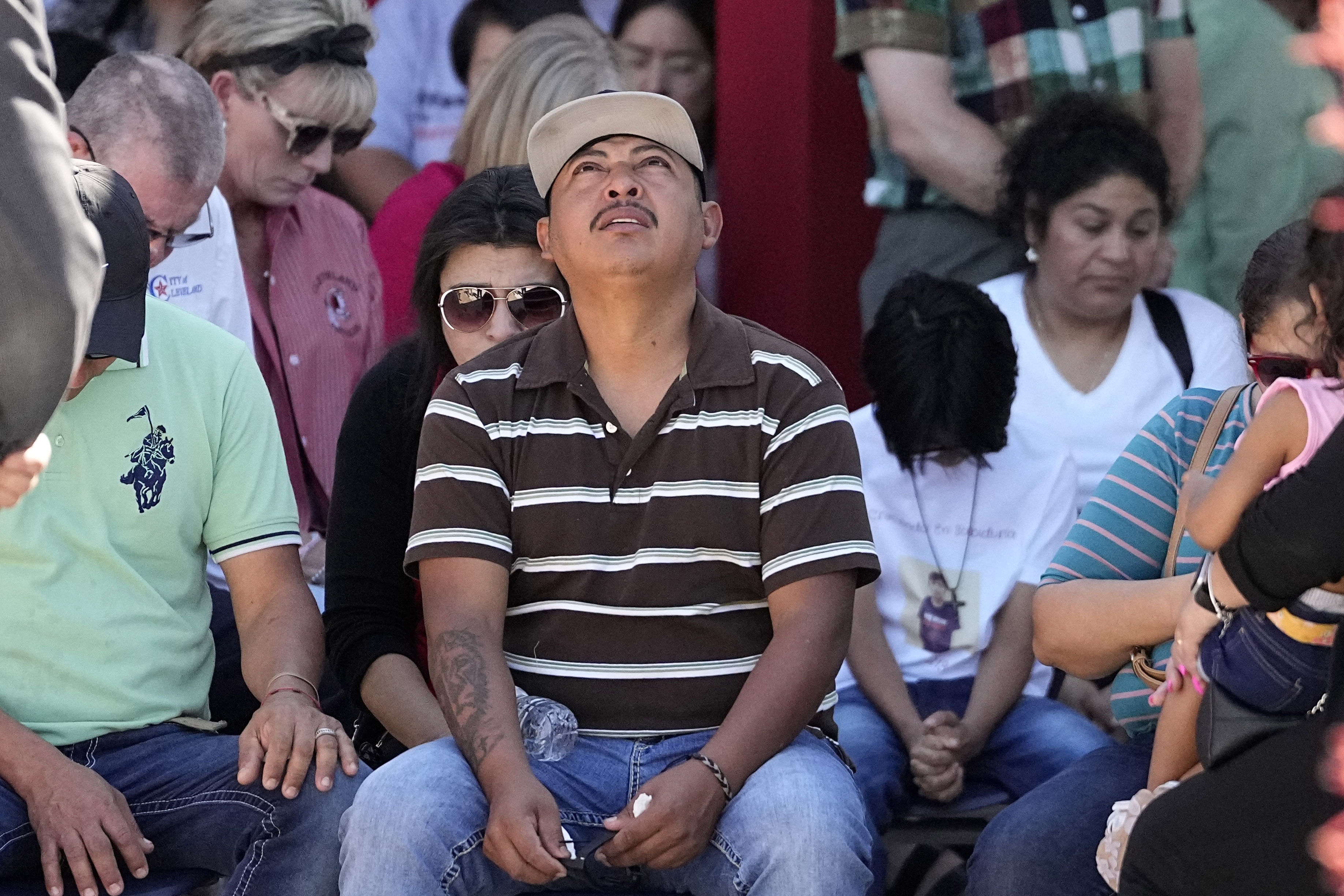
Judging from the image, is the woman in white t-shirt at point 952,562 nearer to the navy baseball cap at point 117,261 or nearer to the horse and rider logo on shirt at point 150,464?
the horse and rider logo on shirt at point 150,464

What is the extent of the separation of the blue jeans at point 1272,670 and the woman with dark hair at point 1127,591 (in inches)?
10.0

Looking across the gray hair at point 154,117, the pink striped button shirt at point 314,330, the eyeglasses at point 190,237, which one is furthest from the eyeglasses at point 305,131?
the gray hair at point 154,117

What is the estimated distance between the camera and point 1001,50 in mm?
Answer: 4234

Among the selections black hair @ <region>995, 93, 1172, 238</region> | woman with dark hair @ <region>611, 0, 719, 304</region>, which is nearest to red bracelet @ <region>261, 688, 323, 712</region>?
black hair @ <region>995, 93, 1172, 238</region>

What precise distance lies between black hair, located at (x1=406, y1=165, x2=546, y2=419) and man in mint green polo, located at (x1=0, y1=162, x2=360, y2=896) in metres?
0.35

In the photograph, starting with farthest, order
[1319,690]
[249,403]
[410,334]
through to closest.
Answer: [410,334]
[249,403]
[1319,690]

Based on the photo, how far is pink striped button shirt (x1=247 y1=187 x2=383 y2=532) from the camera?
411 centimetres

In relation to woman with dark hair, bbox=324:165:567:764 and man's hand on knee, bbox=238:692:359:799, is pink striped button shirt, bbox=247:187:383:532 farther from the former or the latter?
man's hand on knee, bbox=238:692:359:799

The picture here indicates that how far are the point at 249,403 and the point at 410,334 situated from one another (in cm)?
49

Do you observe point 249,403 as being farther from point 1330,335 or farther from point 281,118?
point 1330,335

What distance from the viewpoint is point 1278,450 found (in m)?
2.16

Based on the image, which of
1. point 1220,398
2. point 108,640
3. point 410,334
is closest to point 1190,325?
point 1220,398

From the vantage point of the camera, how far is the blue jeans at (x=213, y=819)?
2.65 meters

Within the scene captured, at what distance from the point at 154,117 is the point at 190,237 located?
1.20 ft
